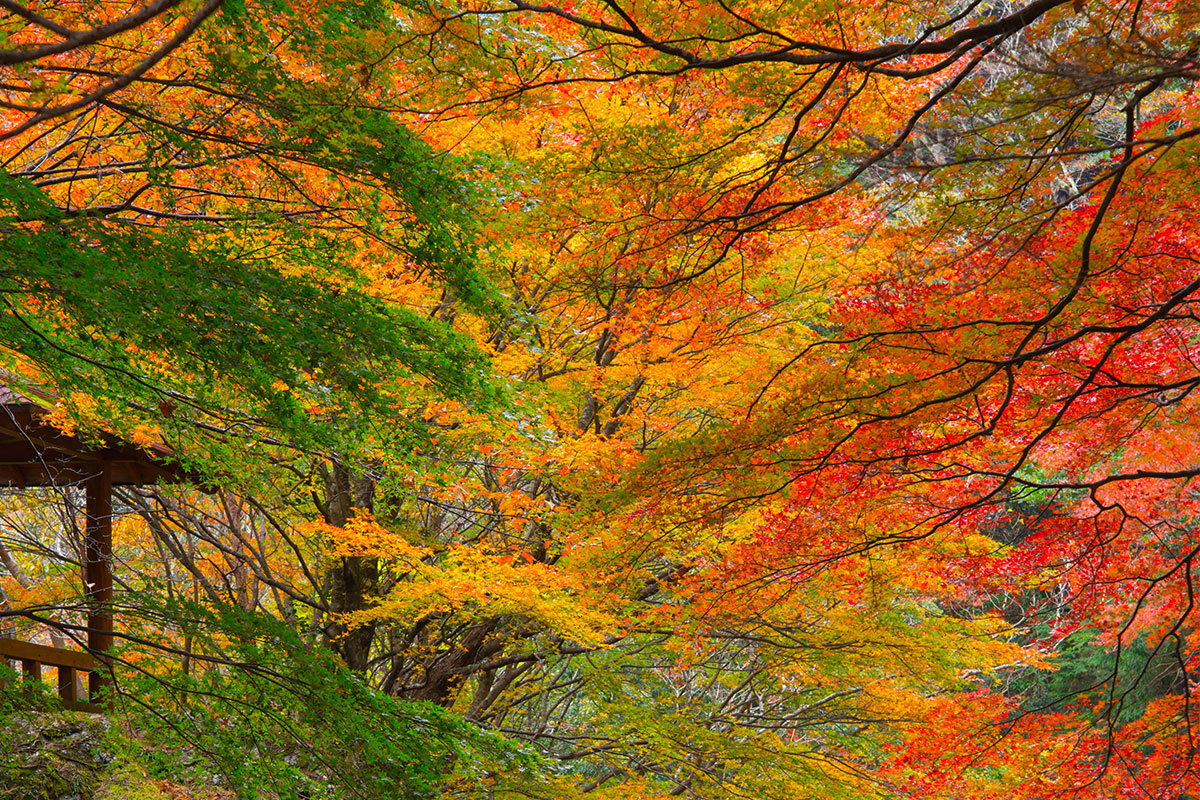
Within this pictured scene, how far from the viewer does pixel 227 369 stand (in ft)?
12.9

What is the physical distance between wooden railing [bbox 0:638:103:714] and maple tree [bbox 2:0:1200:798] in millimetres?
1753

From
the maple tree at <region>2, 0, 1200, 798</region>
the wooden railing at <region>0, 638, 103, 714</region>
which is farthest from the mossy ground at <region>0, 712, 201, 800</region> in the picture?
the maple tree at <region>2, 0, 1200, 798</region>

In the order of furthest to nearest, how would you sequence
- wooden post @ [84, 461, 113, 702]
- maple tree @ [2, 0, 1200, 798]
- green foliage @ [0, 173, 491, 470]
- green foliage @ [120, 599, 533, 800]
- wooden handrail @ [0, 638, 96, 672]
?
1. wooden post @ [84, 461, 113, 702]
2. wooden handrail @ [0, 638, 96, 672]
3. green foliage @ [120, 599, 533, 800]
4. maple tree @ [2, 0, 1200, 798]
5. green foliage @ [0, 173, 491, 470]

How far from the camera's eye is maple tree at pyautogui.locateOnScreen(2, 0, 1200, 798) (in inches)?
142

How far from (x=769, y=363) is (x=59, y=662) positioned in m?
5.77

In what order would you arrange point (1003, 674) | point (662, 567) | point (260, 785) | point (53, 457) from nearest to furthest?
point (260, 785), point (53, 457), point (662, 567), point (1003, 674)

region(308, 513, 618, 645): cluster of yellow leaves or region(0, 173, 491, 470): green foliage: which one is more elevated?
region(0, 173, 491, 470): green foliage

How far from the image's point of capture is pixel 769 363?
7.02 meters

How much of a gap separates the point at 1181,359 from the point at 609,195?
3647mm

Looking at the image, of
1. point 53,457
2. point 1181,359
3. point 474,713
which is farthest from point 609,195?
point 474,713

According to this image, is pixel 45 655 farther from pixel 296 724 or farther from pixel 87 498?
pixel 296 724

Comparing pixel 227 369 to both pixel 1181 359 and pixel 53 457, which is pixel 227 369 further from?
pixel 1181 359

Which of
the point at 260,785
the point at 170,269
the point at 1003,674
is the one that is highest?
the point at 170,269

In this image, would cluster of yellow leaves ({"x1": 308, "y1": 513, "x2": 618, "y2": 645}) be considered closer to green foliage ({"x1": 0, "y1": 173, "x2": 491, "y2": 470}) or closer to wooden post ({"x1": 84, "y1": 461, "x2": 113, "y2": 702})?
wooden post ({"x1": 84, "y1": 461, "x2": 113, "y2": 702})
